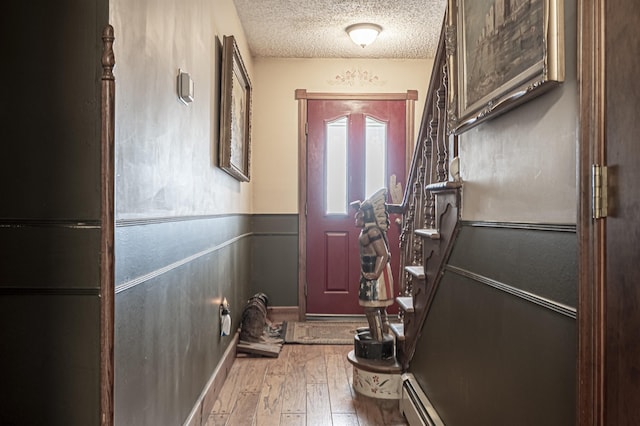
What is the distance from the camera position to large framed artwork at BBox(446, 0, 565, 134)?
1.10 meters

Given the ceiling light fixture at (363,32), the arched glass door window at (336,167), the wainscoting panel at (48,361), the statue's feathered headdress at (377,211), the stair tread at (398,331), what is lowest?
the stair tread at (398,331)

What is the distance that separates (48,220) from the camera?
3.69 feet

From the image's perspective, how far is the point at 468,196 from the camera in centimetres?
179

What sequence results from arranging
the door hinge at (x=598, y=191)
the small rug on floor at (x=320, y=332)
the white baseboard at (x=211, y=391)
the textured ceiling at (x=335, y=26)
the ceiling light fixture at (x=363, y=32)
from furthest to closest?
the small rug on floor at (x=320, y=332) < the ceiling light fixture at (x=363, y=32) < the textured ceiling at (x=335, y=26) < the white baseboard at (x=211, y=391) < the door hinge at (x=598, y=191)

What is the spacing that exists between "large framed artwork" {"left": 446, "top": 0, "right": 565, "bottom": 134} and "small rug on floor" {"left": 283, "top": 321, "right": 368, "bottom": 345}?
2.52 m

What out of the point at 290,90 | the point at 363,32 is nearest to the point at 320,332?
the point at 290,90

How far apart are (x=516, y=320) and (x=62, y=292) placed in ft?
3.78

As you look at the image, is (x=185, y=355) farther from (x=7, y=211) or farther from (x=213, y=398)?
(x=7, y=211)

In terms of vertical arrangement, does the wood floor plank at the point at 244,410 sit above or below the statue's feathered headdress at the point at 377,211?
below

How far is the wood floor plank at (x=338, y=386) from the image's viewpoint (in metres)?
2.64

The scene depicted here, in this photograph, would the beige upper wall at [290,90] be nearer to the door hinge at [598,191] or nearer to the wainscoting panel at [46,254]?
the wainscoting panel at [46,254]

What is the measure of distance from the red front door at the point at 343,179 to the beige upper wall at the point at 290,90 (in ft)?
0.51

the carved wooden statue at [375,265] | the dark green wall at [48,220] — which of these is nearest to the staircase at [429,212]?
the carved wooden statue at [375,265]

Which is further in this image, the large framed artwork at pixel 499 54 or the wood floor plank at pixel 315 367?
the wood floor plank at pixel 315 367
